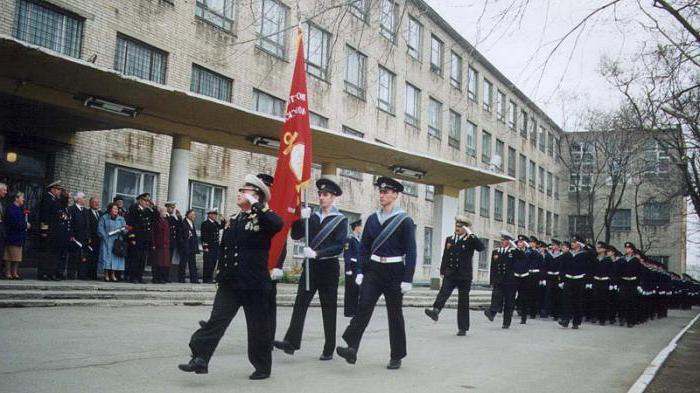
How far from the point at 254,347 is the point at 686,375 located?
19.2 feet

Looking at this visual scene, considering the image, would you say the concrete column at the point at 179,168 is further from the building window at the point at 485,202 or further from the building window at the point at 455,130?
the building window at the point at 485,202

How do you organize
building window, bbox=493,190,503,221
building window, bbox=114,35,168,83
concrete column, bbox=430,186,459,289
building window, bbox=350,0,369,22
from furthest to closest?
building window, bbox=493,190,503,221, concrete column, bbox=430,186,459,289, building window, bbox=114,35,168,83, building window, bbox=350,0,369,22

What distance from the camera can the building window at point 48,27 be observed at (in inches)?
659

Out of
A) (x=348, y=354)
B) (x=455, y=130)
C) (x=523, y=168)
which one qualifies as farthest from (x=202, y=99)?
(x=523, y=168)

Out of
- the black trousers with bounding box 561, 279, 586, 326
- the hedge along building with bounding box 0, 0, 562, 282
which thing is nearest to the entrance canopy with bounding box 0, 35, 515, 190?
the hedge along building with bounding box 0, 0, 562, 282

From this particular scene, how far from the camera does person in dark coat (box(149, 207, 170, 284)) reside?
610 inches

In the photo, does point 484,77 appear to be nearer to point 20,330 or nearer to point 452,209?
point 452,209

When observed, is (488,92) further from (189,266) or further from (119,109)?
(119,109)

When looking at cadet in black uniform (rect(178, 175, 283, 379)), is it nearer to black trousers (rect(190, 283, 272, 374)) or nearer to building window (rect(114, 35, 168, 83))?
black trousers (rect(190, 283, 272, 374))

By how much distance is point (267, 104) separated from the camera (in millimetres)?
24562

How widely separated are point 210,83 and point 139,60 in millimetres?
2989

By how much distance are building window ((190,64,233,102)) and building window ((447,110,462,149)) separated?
64.1 feet

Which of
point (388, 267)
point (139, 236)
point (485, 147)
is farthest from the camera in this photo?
point (485, 147)

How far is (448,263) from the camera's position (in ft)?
39.6
